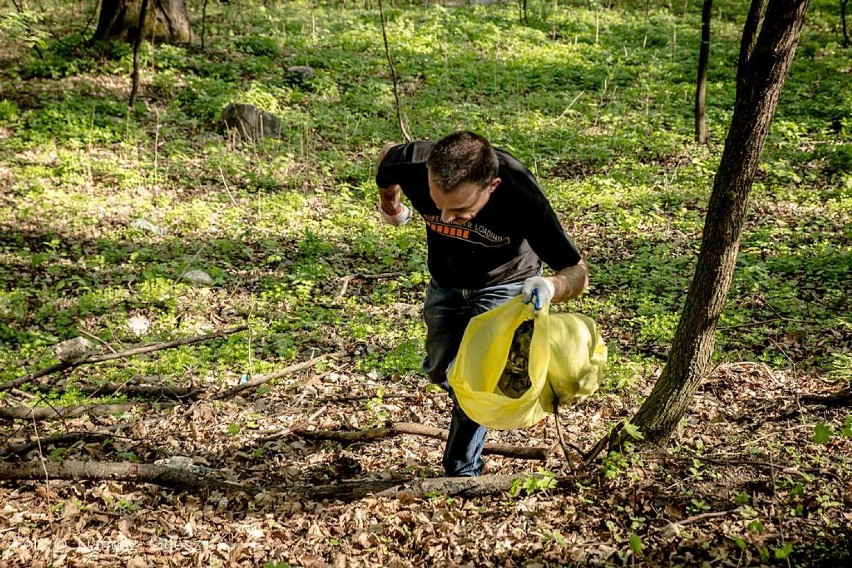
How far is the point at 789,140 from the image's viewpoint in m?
8.69

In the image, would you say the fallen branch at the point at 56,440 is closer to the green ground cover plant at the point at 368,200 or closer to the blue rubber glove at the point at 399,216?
the green ground cover plant at the point at 368,200

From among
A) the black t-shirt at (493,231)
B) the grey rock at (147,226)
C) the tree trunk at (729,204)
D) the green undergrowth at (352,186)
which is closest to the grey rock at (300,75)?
the green undergrowth at (352,186)

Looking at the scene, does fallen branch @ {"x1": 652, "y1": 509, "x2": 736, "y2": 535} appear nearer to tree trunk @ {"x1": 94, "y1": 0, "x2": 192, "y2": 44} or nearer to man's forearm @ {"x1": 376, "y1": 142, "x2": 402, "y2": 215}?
man's forearm @ {"x1": 376, "y1": 142, "x2": 402, "y2": 215}

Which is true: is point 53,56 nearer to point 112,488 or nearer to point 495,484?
point 112,488

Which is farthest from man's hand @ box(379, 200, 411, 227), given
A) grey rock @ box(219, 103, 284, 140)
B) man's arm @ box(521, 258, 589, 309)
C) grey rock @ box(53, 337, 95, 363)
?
grey rock @ box(219, 103, 284, 140)

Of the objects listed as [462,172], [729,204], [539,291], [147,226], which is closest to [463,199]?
[462,172]

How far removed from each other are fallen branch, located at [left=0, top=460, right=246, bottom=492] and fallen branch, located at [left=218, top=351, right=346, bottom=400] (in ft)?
3.22

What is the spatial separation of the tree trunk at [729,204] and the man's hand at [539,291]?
0.71 m

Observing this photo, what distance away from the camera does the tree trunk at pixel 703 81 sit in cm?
826

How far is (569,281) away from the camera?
288 cm

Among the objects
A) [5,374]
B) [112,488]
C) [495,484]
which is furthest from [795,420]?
[5,374]

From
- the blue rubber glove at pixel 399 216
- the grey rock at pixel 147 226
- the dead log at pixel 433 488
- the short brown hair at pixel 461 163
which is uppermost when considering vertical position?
the short brown hair at pixel 461 163

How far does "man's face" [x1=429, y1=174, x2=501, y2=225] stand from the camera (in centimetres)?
274

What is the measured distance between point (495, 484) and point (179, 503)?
5.21ft
